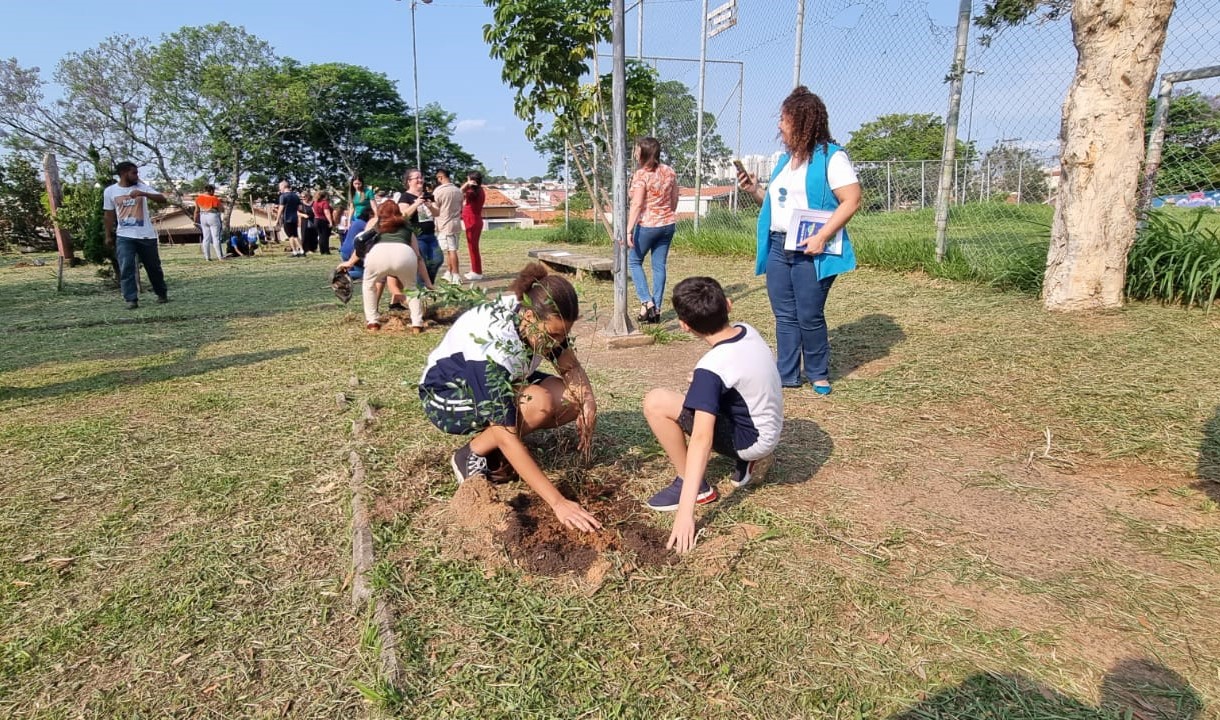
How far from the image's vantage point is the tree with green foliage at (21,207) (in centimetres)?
1861

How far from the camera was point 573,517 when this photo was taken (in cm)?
250

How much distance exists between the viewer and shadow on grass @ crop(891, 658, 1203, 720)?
1.73m

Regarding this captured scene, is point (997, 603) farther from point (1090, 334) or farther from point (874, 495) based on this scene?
point (1090, 334)

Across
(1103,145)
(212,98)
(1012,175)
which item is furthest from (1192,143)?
(212,98)

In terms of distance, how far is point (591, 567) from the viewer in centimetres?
234

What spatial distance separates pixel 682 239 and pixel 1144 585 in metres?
10.8

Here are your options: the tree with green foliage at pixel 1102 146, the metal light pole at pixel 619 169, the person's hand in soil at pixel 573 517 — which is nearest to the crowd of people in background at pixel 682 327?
the person's hand in soil at pixel 573 517

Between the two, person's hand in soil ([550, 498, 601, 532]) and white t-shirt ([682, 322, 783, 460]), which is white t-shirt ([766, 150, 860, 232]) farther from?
person's hand in soil ([550, 498, 601, 532])

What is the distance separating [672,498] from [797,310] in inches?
71.6

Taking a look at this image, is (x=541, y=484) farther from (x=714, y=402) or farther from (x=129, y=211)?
(x=129, y=211)

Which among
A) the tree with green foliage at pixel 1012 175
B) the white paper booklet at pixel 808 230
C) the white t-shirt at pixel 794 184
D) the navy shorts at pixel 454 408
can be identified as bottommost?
the navy shorts at pixel 454 408

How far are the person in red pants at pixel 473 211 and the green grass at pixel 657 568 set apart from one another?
5664 mm

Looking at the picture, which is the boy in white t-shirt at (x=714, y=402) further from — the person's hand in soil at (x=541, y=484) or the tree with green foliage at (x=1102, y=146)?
the tree with green foliage at (x=1102, y=146)

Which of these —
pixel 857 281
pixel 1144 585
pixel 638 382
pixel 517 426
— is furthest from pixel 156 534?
pixel 857 281
